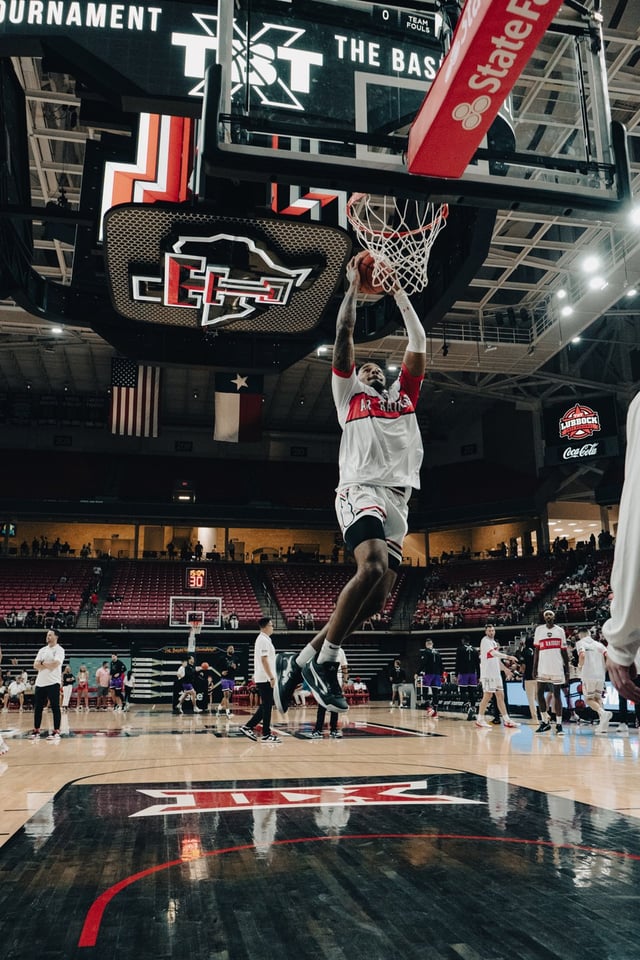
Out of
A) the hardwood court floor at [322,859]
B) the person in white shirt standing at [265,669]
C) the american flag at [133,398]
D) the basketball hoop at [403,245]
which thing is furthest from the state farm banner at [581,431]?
the basketball hoop at [403,245]

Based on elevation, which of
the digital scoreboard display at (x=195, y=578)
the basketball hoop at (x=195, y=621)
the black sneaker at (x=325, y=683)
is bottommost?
the black sneaker at (x=325, y=683)

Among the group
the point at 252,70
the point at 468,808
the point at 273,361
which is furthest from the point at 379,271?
the point at 273,361

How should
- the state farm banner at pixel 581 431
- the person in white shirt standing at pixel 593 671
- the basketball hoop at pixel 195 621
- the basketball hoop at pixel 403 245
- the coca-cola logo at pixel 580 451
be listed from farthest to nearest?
the basketball hoop at pixel 195 621 < the coca-cola logo at pixel 580 451 < the state farm banner at pixel 581 431 < the person in white shirt standing at pixel 593 671 < the basketball hoop at pixel 403 245

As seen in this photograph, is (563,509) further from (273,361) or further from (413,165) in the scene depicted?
(413,165)

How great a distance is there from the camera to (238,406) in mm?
17172

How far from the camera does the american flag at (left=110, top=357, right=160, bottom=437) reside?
20109 millimetres

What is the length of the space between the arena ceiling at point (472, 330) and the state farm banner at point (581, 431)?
48.6 inches

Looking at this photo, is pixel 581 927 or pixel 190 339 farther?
pixel 190 339

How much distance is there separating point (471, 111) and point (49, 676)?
10992mm

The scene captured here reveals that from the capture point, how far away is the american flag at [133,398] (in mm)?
20109

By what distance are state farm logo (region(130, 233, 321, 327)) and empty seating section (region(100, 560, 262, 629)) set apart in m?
20.4

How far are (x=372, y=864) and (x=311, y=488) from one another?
103 feet

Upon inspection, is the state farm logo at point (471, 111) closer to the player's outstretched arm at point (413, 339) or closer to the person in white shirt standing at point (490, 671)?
the player's outstretched arm at point (413, 339)

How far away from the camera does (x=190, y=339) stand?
34.0 feet
